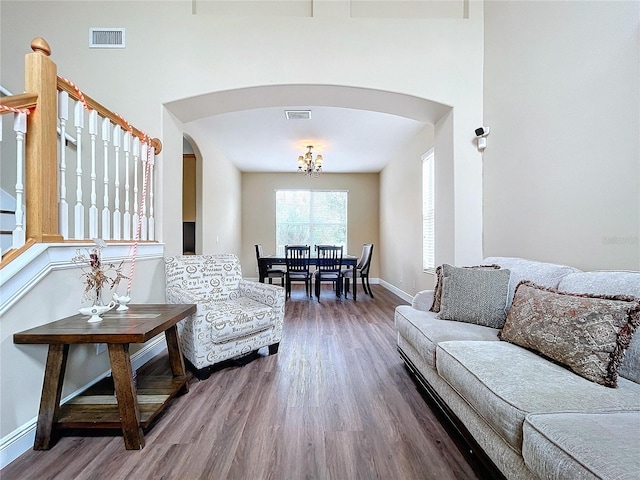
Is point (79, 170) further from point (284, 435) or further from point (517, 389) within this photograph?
point (517, 389)

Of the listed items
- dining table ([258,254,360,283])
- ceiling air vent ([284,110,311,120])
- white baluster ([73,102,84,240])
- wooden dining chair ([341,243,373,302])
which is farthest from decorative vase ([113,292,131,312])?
wooden dining chair ([341,243,373,302])

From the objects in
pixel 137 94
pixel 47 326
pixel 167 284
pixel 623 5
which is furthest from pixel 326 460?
pixel 137 94

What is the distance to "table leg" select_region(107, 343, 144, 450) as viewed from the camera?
1494 millimetres

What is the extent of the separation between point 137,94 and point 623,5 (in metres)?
3.52

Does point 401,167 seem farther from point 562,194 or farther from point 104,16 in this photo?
point 104,16

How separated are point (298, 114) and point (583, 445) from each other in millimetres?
3908

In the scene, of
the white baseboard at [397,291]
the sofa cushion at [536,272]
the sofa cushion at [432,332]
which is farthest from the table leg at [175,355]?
the white baseboard at [397,291]

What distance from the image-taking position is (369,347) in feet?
9.64

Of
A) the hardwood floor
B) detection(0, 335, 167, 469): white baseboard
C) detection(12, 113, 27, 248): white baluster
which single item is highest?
detection(12, 113, 27, 248): white baluster

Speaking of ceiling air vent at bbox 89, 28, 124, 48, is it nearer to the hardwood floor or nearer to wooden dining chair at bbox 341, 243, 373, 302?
the hardwood floor

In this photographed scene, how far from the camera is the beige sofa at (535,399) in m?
0.86

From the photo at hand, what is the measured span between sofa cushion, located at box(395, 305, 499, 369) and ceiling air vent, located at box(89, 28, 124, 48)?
3.54 metres

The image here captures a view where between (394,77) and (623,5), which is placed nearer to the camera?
(623,5)

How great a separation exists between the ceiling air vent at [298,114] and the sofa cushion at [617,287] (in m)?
3.23
